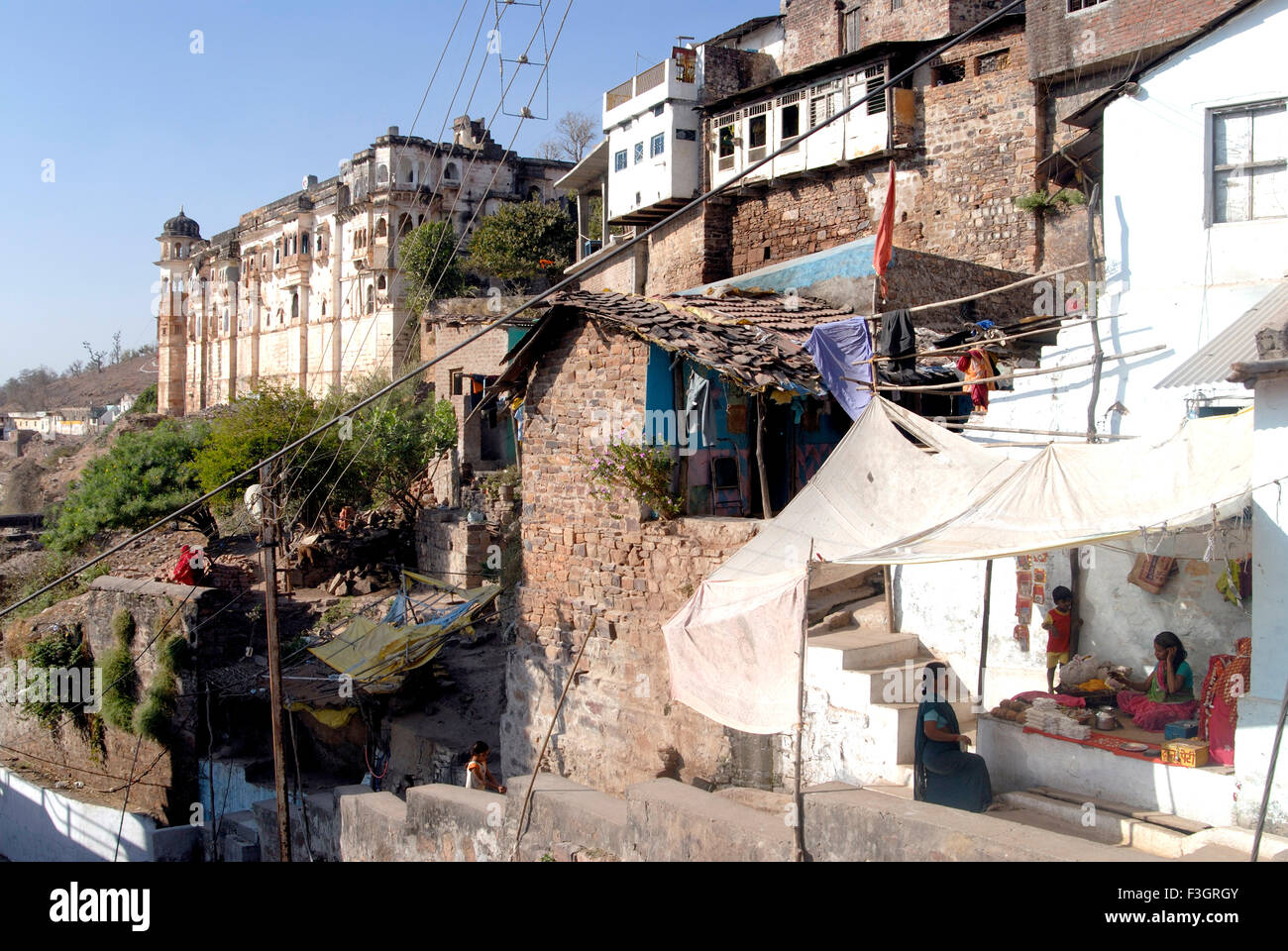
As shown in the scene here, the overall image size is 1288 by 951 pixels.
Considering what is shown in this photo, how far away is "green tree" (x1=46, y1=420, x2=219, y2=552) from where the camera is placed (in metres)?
22.3

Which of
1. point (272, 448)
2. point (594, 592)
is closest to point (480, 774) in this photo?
point (594, 592)

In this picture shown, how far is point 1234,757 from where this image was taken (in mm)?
5594

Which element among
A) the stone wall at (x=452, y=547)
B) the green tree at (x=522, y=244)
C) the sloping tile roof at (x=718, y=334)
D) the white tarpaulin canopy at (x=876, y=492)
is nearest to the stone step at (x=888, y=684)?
the white tarpaulin canopy at (x=876, y=492)

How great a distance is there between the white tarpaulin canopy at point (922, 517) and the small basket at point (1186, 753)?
136 centimetres

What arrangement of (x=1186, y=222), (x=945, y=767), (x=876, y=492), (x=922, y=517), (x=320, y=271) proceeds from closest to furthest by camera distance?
(x=945, y=767)
(x=922, y=517)
(x=876, y=492)
(x=1186, y=222)
(x=320, y=271)

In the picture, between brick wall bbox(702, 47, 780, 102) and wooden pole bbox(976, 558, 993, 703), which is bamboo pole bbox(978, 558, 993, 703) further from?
brick wall bbox(702, 47, 780, 102)

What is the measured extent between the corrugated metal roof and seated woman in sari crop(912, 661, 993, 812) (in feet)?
9.30

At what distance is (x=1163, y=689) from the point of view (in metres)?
6.71

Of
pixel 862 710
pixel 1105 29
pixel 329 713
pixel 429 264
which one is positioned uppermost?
pixel 1105 29

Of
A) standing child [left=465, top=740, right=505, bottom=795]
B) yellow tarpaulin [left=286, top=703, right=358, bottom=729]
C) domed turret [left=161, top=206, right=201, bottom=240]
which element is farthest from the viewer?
domed turret [left=161, top=206, right=201, bottom=240]

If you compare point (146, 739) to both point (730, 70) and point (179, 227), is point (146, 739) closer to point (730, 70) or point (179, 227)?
point (730, 70)

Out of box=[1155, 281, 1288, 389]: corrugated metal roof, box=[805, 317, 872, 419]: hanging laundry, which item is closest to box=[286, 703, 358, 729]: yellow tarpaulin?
box=[805, 317, 872, 419]: hanging laundry

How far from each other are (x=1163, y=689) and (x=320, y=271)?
42.3 metres

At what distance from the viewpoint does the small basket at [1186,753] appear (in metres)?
5.84
